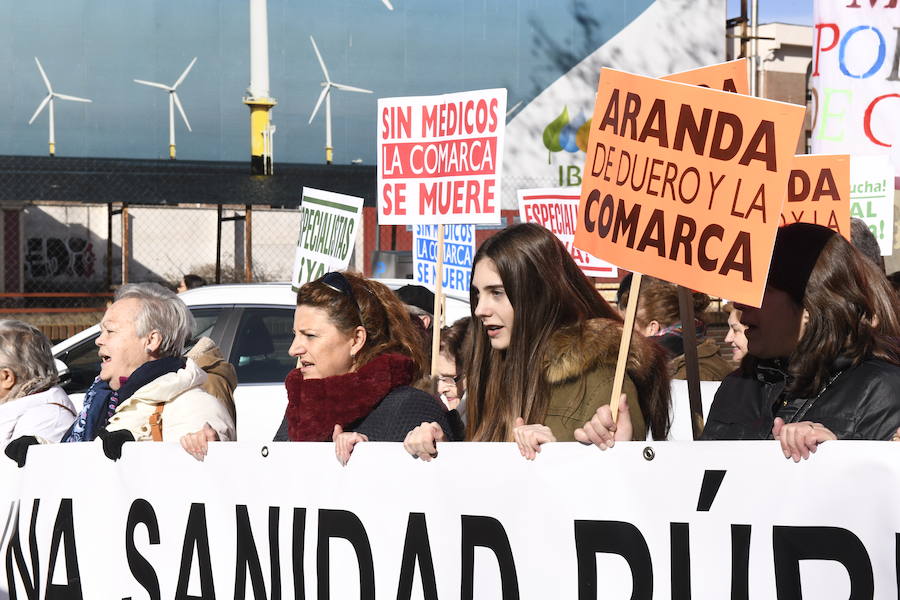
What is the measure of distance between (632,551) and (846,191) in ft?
9.70

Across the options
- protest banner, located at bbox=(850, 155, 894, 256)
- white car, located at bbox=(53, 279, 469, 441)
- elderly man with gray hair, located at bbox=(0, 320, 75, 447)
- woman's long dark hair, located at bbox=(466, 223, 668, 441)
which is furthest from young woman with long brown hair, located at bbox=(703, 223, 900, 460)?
white car, located at bbox=(53, 279, 469, 441)

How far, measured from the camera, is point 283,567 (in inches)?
141

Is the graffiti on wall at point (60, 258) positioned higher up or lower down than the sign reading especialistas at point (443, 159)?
lower down

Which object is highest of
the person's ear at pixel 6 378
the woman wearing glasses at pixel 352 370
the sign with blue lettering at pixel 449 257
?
the sign with blue lettering at pixel 449 257

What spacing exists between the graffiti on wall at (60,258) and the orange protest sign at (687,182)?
3019 cm

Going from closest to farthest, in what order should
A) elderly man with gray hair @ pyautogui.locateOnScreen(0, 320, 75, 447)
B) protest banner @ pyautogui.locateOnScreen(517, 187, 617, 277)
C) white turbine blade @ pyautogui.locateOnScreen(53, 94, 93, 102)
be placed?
elderly man with gray hair @ pyautogui.locateOnScreen(0, 320, 75, 447) < protest banner @ pyautogui.locateOnScreen(517, 187, 617, 277) < white turbine blade @ pyautogui.locateOnScreen(53, 94, 93, 102)

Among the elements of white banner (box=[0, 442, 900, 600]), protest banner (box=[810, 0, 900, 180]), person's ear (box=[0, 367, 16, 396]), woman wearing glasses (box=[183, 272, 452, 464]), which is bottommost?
white banner (box=[0, 442, 900, 600])

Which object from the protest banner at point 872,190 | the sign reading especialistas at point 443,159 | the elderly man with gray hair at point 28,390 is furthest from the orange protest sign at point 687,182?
the protest banner at point 872,190

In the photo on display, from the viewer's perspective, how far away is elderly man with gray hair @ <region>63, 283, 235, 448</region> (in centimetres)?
413

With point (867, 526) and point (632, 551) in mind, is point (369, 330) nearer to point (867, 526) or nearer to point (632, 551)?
point (632, 551)

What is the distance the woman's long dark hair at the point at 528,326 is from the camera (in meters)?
3.39

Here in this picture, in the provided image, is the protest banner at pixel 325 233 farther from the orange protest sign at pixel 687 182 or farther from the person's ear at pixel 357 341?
the orange protest sign at pixel 687 182

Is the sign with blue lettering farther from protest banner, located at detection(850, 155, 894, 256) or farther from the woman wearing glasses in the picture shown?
the woman wearing glasses

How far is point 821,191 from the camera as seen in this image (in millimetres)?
5508
